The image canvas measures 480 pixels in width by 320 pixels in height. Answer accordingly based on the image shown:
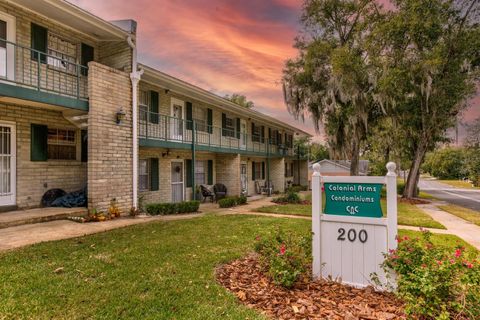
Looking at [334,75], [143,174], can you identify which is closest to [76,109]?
[143,174]

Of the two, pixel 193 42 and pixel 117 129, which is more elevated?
pixel 193 42

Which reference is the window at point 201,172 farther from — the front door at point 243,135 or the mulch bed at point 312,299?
the mulch bed at point 312,299

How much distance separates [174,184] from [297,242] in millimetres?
10441

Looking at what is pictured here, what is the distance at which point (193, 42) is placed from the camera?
41.7 ft

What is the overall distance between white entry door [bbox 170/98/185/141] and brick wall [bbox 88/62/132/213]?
12.2 feet

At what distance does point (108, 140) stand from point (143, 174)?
332 cm

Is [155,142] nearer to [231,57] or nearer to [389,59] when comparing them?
[231,57]

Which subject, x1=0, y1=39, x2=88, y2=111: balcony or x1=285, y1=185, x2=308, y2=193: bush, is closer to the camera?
x1=0, y1=39, x2=88, y2=111: balcony

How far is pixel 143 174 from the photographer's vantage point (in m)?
12.2

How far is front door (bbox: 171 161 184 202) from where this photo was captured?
13883mm

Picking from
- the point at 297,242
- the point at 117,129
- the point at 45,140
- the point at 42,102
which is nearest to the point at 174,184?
the point at 117,129

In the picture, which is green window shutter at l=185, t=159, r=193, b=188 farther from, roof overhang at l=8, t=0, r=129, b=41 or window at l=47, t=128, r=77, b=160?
roof overhang at l=8, t=0, r=129, b=41

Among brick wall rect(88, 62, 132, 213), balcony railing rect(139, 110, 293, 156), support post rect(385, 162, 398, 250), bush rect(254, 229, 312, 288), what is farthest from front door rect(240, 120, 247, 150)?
support post rect(385, 162, 398, 250)

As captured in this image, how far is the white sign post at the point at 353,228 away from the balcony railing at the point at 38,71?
7.54 m
